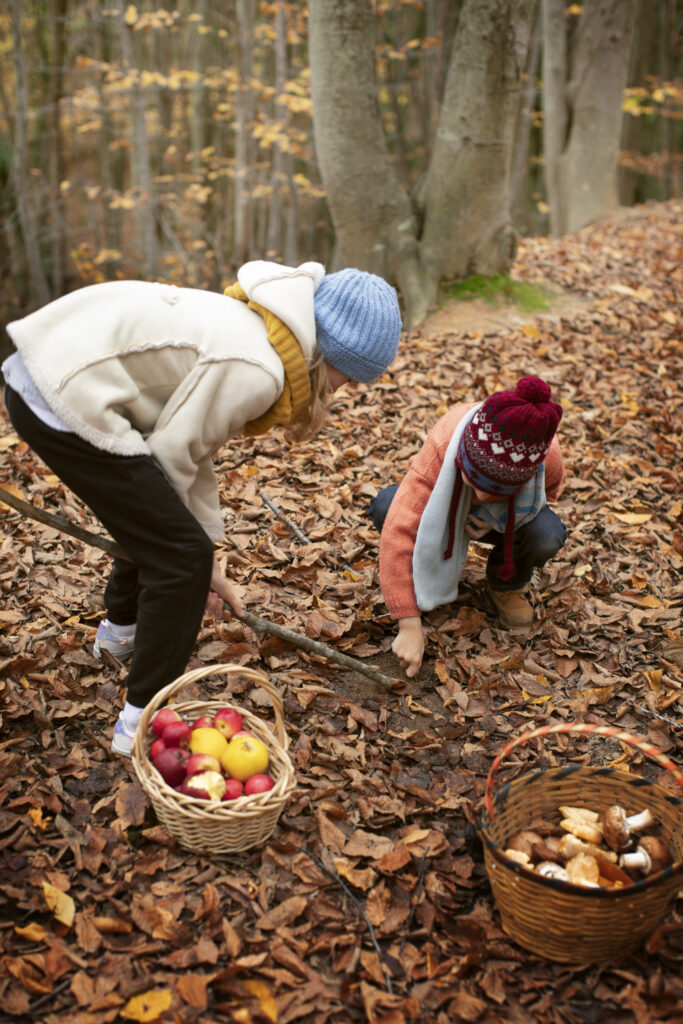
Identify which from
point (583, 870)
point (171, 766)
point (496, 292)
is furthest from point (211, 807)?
point (496, 292)

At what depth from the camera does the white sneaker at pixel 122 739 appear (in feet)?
8.92

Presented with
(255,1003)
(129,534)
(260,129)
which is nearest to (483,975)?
(255,1003)

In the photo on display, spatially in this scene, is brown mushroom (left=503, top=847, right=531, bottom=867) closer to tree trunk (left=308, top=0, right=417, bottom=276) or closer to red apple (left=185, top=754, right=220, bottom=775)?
red apple (left=185, top=754, right=220, bottom=775)

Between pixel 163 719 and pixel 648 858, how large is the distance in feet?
5.11

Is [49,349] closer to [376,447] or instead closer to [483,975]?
[483,975]

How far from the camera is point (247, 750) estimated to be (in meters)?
2.52

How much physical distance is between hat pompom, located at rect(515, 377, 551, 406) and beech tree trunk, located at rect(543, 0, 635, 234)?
473 inches

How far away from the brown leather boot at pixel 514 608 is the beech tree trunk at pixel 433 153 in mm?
4026

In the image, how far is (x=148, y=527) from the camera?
2.39 m

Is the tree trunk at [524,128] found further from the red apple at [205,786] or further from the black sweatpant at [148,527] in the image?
the red apple at [205,786]

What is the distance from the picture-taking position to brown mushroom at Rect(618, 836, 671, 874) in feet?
7.57

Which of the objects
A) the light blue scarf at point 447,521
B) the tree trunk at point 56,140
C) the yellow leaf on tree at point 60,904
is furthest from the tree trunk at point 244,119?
the yellow leaf on tree at point 60,904

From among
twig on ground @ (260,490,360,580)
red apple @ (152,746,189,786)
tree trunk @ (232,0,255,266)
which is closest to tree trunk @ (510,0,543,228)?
A: tree trunk @ (232,0,255,266)

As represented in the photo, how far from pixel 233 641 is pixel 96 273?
12.6 meters
